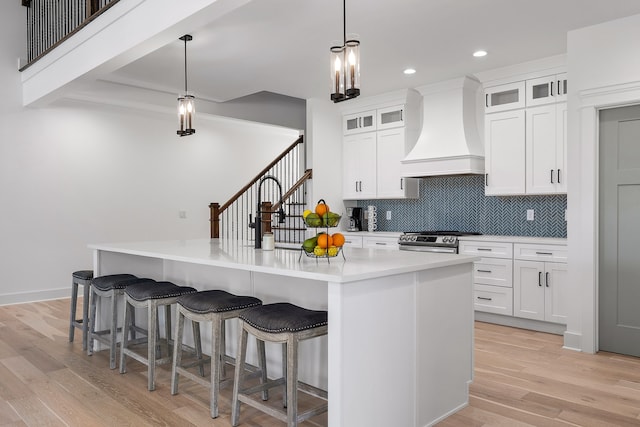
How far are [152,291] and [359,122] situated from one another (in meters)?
4.14

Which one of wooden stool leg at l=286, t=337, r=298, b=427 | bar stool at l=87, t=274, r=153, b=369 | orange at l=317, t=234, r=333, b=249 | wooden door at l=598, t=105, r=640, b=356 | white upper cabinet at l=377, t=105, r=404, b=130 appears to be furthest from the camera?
white upper cabinet at l=377, t=105, r=404, b=130

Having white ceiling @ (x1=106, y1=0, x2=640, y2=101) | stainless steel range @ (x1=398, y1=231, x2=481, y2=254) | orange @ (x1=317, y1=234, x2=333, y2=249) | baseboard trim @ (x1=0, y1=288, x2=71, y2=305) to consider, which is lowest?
baseboard trim @ (x1=0, y1=288, x2=71, y2=305)

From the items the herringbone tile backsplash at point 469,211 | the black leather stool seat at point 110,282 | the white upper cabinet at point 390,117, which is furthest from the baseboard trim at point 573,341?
the black leather stool seat at point 110,282

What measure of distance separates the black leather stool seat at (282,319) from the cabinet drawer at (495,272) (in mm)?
2802

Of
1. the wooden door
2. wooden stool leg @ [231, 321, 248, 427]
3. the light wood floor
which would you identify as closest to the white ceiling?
the wooden door

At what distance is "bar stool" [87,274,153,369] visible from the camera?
3486 mm

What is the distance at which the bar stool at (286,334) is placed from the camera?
2256 mm

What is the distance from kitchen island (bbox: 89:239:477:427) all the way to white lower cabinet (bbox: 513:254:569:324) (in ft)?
6.84

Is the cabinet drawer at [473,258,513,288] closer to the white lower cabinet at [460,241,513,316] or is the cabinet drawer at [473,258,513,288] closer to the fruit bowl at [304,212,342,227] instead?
the white lower cabinet at [460,241,513,316]

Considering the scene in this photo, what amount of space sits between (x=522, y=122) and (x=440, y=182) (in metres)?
1.39

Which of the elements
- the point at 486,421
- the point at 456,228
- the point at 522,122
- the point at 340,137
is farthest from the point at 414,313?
the point at 340,137

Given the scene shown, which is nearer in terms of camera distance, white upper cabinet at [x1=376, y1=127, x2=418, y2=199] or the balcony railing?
the balcony railing

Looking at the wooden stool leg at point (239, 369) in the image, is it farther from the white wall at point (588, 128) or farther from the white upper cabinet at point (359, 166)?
the white upper cabinet at point (359, 166)

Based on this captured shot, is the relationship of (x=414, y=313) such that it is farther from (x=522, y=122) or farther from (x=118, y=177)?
(x=118, y=177)
